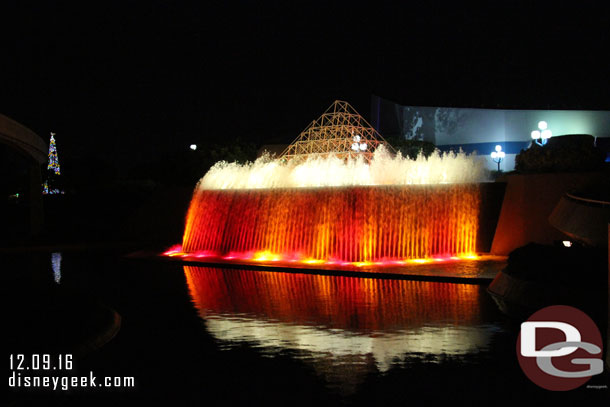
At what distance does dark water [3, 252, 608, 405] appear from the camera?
21.3 feet

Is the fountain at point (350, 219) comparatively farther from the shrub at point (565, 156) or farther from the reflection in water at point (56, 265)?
the reflection in water at point (56, 265)

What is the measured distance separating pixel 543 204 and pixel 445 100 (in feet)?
138

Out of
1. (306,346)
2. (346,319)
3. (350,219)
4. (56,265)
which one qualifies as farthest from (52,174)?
(306,346)

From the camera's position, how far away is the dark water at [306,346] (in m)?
6.50

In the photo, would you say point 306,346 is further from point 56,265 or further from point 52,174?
point 52,174

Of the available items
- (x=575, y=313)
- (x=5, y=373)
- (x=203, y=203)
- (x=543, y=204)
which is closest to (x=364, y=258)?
(x=543, y=204)

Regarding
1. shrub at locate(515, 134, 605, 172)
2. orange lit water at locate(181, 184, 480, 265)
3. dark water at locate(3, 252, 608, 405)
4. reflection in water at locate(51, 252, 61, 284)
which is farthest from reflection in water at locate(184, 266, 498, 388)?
shrub at locate(515, 134, 605, 172)

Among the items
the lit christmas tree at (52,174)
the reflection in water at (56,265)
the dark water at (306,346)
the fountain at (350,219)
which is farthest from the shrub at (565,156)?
the lit christmas tree at (52,174)

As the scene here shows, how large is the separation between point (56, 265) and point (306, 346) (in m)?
14.7

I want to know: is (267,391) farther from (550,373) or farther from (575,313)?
(575,313)

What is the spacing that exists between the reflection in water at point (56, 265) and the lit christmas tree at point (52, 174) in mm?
31070

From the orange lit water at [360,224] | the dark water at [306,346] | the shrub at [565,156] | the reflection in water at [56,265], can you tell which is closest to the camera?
the dark water at [306,346]

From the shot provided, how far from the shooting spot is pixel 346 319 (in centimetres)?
1055

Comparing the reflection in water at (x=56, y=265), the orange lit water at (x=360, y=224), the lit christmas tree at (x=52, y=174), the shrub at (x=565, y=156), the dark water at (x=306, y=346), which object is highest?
the lit christmas tree at (x=52, y=174)
